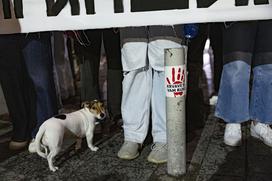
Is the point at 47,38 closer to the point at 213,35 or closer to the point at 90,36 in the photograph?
the point at 90,36

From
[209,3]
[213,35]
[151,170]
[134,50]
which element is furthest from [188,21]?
[213,35]

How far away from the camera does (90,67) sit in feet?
11.3

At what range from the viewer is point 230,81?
272cm

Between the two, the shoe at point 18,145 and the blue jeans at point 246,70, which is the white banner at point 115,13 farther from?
the shoe at point 18,145

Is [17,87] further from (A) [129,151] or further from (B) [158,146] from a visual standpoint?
(B) [158,146]

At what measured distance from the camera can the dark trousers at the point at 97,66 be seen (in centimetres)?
330

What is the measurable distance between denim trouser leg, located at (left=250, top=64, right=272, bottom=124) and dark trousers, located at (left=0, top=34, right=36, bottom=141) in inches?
66.9

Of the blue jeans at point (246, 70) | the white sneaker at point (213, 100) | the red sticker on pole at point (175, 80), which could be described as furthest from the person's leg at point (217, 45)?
the red sticker on pole at point (175, 80)

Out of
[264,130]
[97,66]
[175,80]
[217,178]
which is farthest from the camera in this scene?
[97,66]

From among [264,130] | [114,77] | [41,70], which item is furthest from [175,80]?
[114,77]

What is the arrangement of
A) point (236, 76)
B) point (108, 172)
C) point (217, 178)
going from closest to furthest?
point (217, 178)
point (108, 172)
point (236, 76)

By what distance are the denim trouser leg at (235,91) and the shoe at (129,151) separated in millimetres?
721

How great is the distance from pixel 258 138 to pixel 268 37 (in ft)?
2.59

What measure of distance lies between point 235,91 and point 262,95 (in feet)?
0.71
